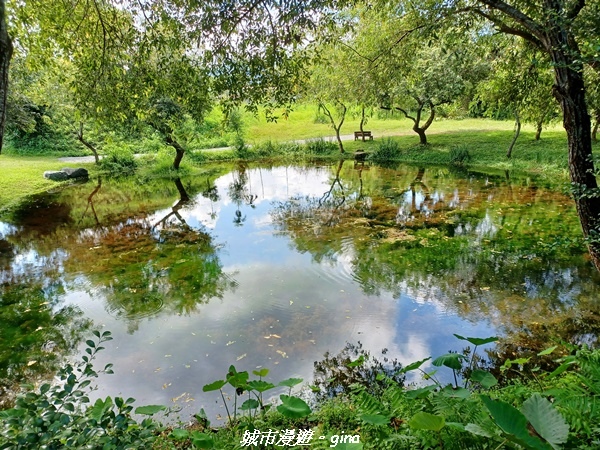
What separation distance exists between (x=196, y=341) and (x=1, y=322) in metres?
3.12

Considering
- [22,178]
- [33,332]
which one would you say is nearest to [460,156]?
[33,332]

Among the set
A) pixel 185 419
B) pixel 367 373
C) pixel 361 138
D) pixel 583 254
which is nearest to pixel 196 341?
pixel 185 419

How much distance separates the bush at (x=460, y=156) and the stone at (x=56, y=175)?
18.8 m

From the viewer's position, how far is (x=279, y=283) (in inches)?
258

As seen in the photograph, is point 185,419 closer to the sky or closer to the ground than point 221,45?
closer to the ground

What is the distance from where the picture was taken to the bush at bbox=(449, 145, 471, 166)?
18.0 meters

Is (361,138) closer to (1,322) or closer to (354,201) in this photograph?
(354,201)

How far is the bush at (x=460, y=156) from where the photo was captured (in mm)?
17953

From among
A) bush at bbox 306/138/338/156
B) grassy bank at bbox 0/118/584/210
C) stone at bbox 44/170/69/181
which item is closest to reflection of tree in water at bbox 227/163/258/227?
grassy bank at bbox 0/118/584/210

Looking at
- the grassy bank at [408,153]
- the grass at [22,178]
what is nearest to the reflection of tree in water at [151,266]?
the grass at [22,178]

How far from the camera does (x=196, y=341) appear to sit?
4895 millimetres

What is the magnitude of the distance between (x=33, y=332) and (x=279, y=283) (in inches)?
145

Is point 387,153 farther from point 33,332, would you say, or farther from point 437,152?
point 33,332

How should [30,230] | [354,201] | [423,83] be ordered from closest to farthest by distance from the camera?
[30,230] → [354,201] → [423,83]
